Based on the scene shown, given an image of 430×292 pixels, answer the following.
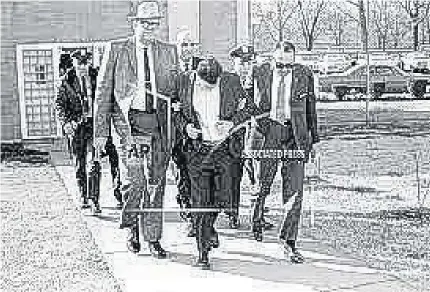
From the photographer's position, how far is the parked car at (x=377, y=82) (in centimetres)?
1269

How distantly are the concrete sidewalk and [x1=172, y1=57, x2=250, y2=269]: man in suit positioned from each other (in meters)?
0.30

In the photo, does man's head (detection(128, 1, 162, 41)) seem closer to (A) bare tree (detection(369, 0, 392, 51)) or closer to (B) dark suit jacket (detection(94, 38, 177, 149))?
(B) dark suit jacket (detection(94, 38, 177, 149))

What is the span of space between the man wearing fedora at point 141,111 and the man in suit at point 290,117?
850 millimetres

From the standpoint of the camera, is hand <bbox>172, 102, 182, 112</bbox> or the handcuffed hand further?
the handcuffed hand

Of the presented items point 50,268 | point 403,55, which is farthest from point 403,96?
point 50,268

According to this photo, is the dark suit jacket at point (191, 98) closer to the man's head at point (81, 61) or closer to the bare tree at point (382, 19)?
the man's head at point (81, 61)

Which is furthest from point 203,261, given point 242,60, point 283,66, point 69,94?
point 69,94

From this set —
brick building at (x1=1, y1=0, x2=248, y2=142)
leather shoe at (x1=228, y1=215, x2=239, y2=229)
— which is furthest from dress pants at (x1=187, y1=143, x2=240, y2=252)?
brick building at (x1=1, y1=0, x2=248, y2=142)

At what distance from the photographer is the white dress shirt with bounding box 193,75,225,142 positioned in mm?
6766

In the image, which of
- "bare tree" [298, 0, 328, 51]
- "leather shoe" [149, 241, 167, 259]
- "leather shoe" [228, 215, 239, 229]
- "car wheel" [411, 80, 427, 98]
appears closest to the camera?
"leather shoe" [149, 241, 167, 259]

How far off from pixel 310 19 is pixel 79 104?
7.18 meters

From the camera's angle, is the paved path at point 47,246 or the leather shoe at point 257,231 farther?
the leather shoe at point 257,231

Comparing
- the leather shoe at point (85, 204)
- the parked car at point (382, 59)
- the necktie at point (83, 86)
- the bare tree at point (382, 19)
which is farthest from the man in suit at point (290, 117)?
the parked car at point (382, 59)

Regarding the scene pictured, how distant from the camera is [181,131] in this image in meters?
6.94
